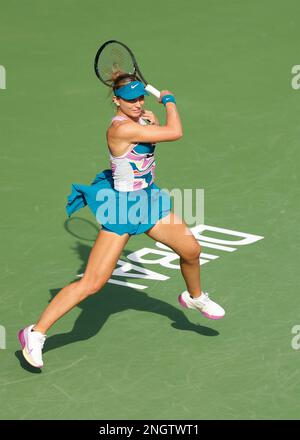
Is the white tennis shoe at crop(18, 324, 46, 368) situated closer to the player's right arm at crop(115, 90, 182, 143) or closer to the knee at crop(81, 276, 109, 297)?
the knee at crop(81, 276, 109, 297)

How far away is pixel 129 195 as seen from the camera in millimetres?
9758

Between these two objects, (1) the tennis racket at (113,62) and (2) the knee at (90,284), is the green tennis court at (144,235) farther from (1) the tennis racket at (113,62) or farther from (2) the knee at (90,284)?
(1) the tennis racket at (113,62)

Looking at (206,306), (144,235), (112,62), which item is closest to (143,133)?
(112,62)

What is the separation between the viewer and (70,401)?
30.7ft

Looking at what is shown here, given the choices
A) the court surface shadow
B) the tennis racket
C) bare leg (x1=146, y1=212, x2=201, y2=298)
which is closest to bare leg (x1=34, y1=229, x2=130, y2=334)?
bare leg (x1=146, y1=212, x2=201, y2=298)

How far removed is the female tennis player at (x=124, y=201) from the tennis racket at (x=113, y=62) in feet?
0.60

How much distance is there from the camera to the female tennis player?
951cm

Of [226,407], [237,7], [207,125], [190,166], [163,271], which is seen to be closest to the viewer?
[226,407]

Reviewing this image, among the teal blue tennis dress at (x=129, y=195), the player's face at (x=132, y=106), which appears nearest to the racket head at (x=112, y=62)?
the player's face at (x=132, y=106)

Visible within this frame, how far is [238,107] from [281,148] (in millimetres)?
1346

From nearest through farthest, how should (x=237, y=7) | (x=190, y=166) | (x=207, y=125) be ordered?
(x=190, y=166)
(x=207, y=125)
(x=237, y=7)

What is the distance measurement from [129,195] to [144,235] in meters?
2.78

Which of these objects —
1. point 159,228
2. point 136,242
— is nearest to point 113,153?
point 159,228

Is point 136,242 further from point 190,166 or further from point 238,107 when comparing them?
point 238,107
